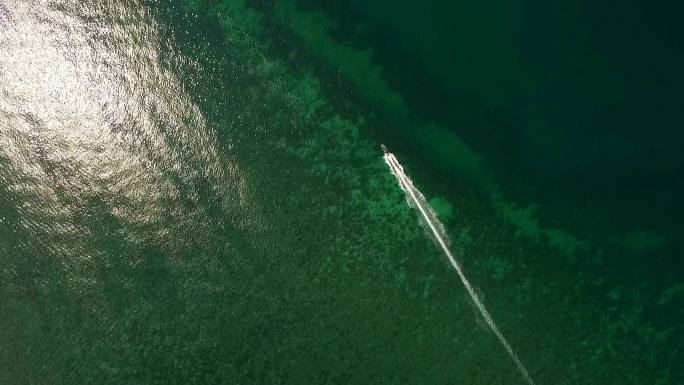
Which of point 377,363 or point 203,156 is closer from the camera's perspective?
point 377,363

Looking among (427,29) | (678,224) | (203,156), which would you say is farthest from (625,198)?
(203,156)

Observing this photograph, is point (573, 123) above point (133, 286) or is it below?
below

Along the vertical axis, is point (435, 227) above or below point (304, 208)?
below

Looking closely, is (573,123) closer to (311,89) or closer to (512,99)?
(512,99)
